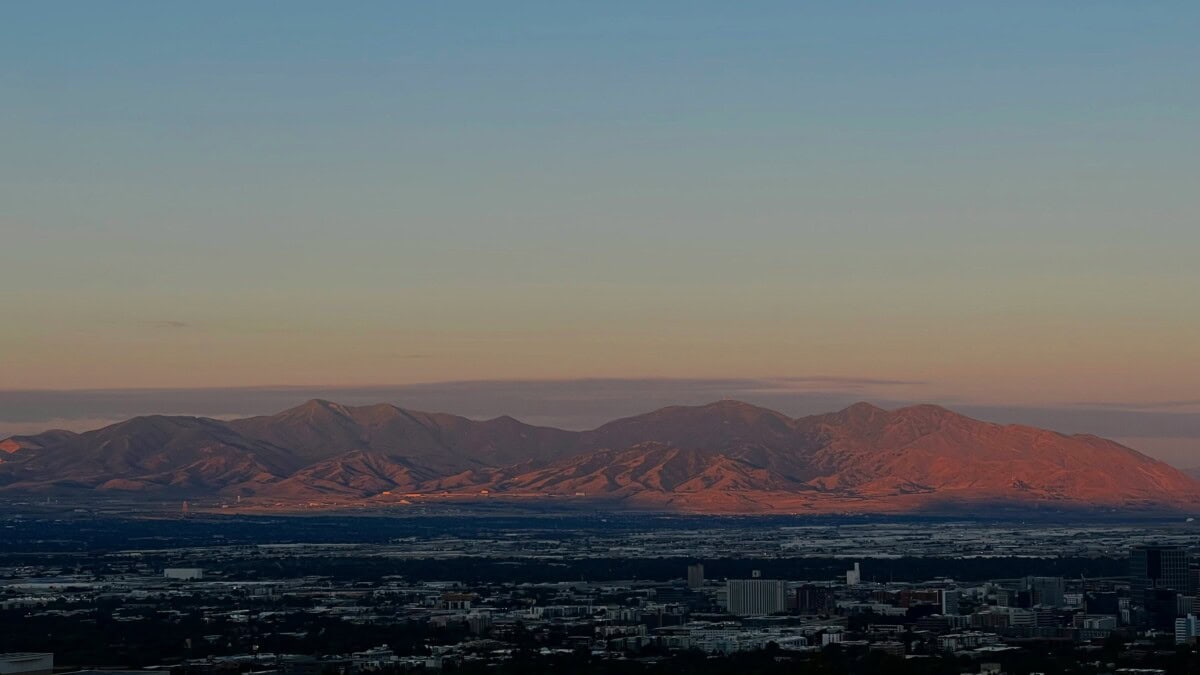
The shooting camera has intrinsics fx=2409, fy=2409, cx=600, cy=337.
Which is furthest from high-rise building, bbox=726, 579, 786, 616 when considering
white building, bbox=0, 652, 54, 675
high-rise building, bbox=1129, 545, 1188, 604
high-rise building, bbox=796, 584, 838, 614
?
white building, bbox=0, 652, 54, 675

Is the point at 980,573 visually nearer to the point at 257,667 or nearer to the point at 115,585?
the point at 115,585

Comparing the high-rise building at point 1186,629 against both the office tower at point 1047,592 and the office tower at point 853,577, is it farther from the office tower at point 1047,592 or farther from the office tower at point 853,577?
the office tower at point 853,577

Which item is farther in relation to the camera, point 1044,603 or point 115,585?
point 115,585

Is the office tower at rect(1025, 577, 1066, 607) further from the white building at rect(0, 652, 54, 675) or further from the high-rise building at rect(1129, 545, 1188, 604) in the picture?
the white building at rect(0, 652, 54, 675)

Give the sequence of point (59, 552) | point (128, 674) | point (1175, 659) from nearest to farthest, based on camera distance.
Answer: point (128, 674)
point (1175, 659)
point (59, 552)

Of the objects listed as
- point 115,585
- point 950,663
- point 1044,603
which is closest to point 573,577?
point 115,585

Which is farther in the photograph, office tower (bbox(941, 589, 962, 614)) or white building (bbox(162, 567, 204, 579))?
white building (bbox(162, 567, 204, 579))

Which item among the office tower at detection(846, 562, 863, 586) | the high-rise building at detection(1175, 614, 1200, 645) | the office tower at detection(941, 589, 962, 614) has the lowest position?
the high-rise building at detection(1175, 614, 1200, 645)
